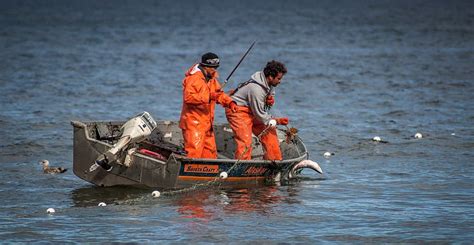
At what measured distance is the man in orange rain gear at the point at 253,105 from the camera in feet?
56.0

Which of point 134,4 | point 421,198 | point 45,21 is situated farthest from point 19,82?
point 134,4

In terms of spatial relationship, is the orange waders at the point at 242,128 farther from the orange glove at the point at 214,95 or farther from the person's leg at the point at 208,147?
the orange glove at the point at 214,95

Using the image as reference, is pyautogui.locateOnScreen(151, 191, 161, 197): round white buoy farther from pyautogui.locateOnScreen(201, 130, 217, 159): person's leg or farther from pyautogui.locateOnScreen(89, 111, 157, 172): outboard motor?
pyautogui.locateOnScreen(201, 130, 217, 159): person's leg

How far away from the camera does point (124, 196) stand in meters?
16.9

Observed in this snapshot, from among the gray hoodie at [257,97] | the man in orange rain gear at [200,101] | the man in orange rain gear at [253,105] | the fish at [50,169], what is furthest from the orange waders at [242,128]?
the fish at [50,169]

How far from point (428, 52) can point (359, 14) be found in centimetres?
3591

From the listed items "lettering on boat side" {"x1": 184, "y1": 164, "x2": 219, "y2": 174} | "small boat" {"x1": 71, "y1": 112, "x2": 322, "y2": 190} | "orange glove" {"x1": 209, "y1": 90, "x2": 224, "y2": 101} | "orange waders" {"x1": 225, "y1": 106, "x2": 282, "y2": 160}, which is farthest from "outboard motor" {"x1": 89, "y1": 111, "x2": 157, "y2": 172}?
"orange waders" {"x1": 225, "y1": 106, "x2": 282, "y2": 160}

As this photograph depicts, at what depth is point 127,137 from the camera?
16500 mm

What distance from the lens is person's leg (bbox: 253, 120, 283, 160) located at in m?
17.6

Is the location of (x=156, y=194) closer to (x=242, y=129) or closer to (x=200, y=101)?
(x=200, y=101)

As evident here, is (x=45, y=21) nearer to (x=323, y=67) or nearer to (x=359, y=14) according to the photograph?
(x=359, y=14)

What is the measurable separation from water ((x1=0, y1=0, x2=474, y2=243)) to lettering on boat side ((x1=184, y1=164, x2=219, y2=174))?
17.3 inches

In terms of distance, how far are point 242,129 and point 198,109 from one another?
82 cm

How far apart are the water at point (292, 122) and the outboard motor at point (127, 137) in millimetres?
633
